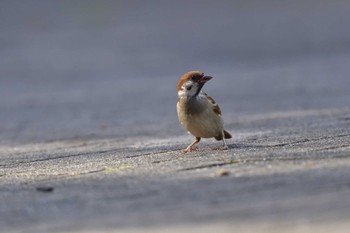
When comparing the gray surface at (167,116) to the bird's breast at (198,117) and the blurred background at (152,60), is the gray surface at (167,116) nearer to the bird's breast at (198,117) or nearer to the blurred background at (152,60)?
the blurred background at (152,60)

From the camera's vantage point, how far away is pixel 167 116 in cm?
1473

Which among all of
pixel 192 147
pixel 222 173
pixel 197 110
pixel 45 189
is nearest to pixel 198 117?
pixel 197 110

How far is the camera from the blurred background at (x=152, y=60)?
49.6 ft

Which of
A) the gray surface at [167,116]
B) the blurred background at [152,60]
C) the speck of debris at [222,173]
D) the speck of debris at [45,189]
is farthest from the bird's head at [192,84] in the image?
the blurred background at [152,60]

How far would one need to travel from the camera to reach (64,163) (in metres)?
9.34

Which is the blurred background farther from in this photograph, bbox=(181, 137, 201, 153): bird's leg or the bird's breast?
the bird's breast

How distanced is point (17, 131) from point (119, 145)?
363cm

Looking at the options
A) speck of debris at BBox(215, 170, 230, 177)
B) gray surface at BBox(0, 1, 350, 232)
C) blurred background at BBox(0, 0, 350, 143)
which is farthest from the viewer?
blurred background at BBox(0, 0, 350, 143)

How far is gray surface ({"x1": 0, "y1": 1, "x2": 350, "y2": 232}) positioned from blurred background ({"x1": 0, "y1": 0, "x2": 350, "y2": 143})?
6 cm

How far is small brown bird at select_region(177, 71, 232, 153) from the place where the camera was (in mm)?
9148

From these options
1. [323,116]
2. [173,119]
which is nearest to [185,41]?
[173,119]

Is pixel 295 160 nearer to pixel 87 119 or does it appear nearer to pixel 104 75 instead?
pixel 87 119

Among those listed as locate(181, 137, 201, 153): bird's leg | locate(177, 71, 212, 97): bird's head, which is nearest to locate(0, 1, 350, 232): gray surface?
locate(181, 137, 201, 153): bird's leg

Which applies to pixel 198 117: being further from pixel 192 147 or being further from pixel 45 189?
pixel 45 189
